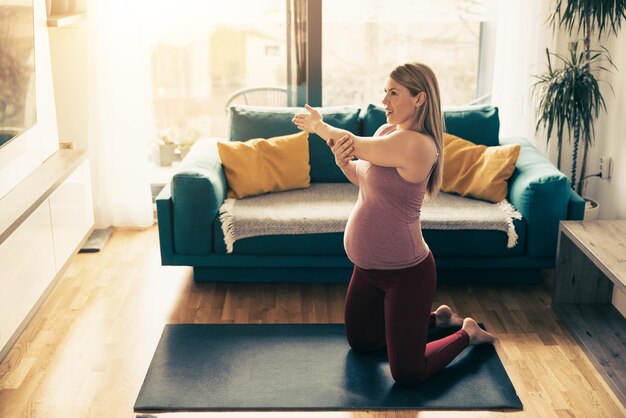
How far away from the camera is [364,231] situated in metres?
2.98

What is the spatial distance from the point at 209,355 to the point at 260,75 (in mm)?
2297

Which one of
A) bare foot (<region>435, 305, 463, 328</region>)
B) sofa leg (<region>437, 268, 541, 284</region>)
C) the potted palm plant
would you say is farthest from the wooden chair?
bare foot (<region>435, 305, 463, 328</region>)

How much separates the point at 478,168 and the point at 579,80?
2.43 ft

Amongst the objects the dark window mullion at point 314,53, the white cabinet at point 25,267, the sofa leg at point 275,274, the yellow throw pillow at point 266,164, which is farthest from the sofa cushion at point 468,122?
the white cabinet at point 25,267

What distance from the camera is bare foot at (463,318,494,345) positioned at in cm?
341

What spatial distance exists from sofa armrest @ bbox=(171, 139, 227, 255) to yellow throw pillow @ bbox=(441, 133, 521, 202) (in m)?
1.22

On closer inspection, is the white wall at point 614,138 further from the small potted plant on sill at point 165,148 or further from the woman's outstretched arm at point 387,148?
the small potted plant on sill at point 165,148

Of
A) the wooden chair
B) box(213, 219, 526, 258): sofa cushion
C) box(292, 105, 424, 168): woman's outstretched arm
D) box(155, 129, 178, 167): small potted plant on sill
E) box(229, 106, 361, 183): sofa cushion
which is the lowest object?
box(213, 219, 526, 258): sofa cushion

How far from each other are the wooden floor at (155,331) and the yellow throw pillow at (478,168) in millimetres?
504

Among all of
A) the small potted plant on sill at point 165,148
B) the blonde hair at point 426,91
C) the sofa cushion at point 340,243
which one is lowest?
the sofa cushion at point 340,243

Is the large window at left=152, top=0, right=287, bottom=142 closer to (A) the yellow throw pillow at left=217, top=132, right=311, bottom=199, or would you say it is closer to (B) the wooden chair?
(B) the wooden chair

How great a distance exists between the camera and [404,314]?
298 centimetres

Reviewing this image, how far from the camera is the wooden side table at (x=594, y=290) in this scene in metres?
3.22

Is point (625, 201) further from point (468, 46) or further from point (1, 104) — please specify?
point (1, 104)
